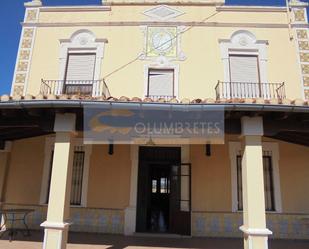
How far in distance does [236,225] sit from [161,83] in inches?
198

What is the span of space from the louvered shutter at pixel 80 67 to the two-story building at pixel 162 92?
4 cm

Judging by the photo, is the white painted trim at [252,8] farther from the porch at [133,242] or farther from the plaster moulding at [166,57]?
the porch at [133,242]

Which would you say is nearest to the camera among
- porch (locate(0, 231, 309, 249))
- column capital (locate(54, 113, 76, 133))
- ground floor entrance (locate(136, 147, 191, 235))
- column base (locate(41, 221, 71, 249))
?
column base (locate(41, 221, 71, 249))

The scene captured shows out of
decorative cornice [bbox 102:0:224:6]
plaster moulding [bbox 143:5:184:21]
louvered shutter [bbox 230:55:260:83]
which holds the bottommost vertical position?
louvered shutter [bbox 230:55:260:83]

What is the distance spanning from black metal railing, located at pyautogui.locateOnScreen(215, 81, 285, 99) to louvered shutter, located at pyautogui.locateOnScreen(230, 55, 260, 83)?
0.75 ft

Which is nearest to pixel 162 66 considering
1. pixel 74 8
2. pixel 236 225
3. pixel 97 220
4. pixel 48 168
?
pixel 74 8

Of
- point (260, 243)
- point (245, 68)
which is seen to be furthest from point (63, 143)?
point (245, 68)

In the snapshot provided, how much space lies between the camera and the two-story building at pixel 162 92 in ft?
27.7

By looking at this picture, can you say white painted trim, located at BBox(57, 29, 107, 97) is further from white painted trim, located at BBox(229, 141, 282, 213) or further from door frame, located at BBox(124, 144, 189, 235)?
white painted trim, located at BBox(229, 141, 282, 213)

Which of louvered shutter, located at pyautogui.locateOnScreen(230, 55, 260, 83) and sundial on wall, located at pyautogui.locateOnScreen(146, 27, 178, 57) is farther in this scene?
sundial on wall, located at pyautogui.locateOnScreen(146, 27, 178, 57)

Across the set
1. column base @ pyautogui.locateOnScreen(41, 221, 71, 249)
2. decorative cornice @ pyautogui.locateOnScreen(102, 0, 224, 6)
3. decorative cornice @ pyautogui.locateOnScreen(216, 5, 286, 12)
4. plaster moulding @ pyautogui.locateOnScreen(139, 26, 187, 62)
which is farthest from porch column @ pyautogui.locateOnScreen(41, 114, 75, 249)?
decorative cornice @ pyautogui.locateOnScreen(216, 5, 286, 12)

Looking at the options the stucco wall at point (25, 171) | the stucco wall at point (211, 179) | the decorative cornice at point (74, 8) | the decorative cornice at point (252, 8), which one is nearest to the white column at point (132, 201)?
the stucco wall at point (211, 179)

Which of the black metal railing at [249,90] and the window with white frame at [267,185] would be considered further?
the black metal railing at [249,90]

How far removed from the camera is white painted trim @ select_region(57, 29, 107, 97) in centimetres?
954
